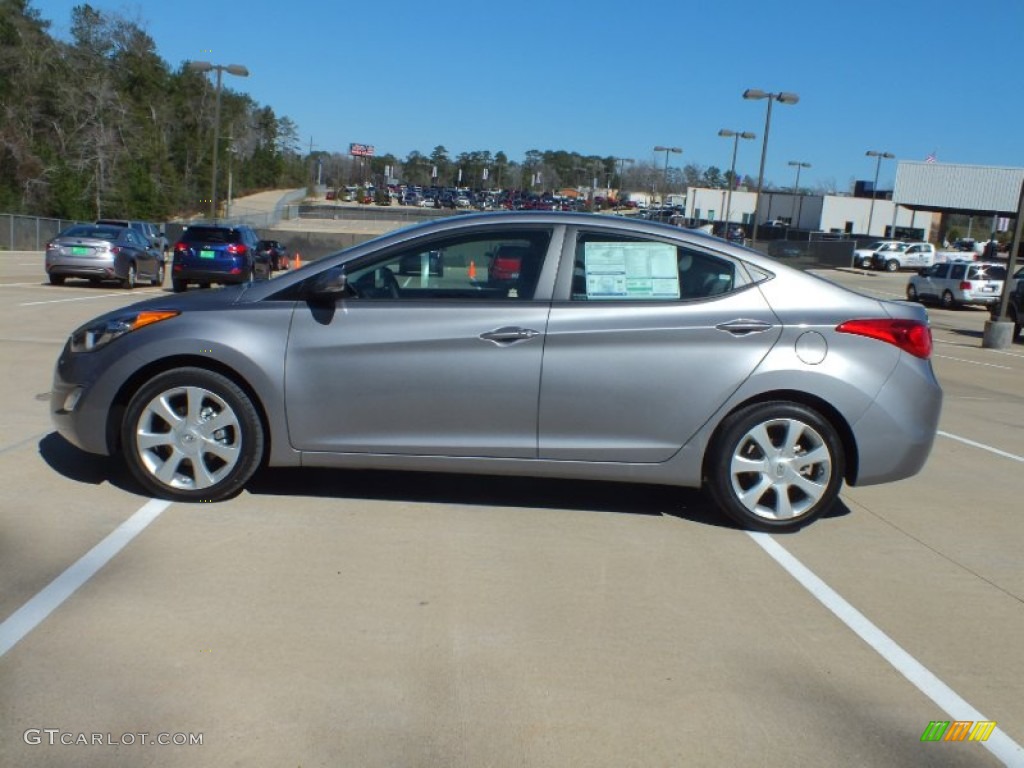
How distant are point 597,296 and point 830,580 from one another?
1.93 metres

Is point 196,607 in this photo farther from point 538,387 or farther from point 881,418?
point 881,418

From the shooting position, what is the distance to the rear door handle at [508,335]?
5.51 meters

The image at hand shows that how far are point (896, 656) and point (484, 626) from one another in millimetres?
1725

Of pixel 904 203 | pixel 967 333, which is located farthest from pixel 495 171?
pixel 967 333

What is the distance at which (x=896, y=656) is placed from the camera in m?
4.28

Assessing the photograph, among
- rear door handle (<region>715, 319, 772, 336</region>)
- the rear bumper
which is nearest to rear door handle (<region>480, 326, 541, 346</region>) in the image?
rear door handle (<region>715, 319, 772, 336</region>)

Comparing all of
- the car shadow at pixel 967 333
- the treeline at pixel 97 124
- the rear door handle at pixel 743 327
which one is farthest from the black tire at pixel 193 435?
the treeline at pixel 97 124

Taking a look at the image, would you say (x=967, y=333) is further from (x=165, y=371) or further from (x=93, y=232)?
(x=165, y=371)

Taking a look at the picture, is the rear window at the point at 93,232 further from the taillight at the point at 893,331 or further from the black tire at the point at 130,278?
the taillight at the point at 893,331

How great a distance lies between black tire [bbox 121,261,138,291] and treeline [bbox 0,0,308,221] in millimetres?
31030

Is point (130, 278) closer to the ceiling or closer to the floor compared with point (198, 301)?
closer to the floor

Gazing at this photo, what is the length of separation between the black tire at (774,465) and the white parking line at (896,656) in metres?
0.24

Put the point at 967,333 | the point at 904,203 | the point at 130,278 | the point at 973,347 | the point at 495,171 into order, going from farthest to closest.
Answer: the point at 495,171 < the point at 904,203 < the point at 967,333 < the point at 973,347 < the point at 130,278

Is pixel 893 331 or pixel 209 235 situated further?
pixel 209 235
